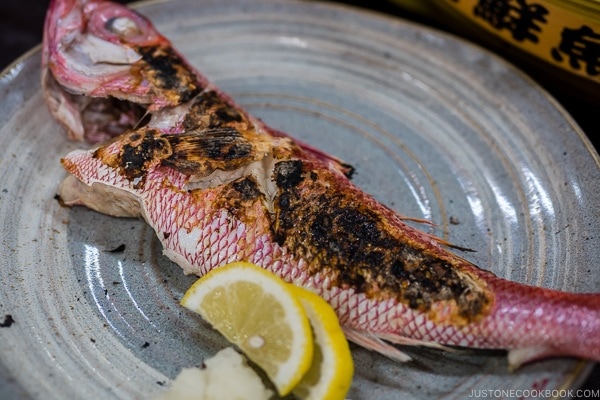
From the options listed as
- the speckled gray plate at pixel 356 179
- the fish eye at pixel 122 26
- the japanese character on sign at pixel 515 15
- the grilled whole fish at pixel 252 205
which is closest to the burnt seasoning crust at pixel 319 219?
the grilled whole fish at pixel 252 205

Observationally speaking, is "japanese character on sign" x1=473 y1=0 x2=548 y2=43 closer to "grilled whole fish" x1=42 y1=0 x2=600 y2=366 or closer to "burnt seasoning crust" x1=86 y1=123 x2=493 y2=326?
"grilled whole fish" x1=42 y1=0 x2=600 y2=366

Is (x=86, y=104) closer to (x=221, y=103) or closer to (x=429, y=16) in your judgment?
(x=221, y=103)

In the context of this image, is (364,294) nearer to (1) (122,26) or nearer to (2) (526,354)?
(2) (526,354)

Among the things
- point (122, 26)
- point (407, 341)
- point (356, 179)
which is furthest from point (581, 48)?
point (122, 26)

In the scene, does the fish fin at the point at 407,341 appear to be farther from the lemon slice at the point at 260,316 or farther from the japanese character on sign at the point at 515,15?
the japanese character on sign at the point at 515,15

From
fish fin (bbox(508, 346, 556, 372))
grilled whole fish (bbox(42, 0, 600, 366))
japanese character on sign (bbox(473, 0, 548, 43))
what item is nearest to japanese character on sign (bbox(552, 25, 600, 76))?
japanese character on sign (bbox(473, 0, 548, 43))

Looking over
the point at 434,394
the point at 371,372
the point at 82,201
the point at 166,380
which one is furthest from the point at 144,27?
the point at 434,394
